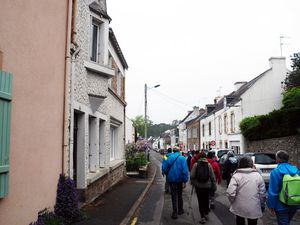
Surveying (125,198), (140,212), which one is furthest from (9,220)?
(125,198)

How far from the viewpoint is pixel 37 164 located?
609 centimetres

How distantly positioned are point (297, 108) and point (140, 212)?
52.5 ft

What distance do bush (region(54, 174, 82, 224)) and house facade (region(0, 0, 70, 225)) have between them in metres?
0.18

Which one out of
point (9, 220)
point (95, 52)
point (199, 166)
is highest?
point (95, 52)

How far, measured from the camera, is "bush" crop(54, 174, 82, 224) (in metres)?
7.22

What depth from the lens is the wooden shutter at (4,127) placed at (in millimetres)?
4605

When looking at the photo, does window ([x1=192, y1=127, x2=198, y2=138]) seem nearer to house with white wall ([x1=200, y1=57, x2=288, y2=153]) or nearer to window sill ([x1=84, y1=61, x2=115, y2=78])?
house with white wall ([x1=200, y1=57, x2=288, y2=153])

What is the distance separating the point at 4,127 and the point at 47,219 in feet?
8.31

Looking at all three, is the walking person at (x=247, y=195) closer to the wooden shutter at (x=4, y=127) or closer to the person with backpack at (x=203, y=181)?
the person with backpack at (x=203, y=181)

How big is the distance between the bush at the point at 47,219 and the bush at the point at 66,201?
0.33 metres

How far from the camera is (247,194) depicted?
5520mm

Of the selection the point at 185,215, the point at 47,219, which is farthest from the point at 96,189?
the point at 47,219

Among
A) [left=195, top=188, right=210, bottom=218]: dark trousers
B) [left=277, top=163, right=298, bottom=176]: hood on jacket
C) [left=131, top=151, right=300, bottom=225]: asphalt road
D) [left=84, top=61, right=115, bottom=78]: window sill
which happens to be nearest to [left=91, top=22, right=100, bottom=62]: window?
[left=84, top=61, right=115, bottom=78]: window sill

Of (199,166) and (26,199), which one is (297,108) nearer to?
(199,166)
